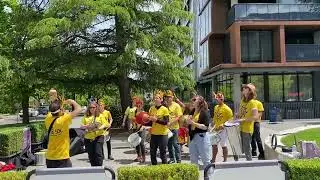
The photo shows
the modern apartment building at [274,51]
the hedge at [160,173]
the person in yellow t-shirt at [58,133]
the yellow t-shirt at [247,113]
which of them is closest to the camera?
the hedge at [160,173]

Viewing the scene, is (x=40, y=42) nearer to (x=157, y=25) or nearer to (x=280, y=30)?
(x=157, y=25)

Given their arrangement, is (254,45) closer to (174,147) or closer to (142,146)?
(142,146)

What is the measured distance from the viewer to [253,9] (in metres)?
33.1

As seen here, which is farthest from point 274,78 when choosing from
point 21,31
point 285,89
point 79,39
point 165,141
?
point 165,141

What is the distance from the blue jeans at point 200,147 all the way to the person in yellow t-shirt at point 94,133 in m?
1.77

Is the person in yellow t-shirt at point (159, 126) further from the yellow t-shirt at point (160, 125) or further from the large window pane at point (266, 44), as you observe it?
the large window pane at point (266, 44)

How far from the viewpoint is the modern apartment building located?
32719mm

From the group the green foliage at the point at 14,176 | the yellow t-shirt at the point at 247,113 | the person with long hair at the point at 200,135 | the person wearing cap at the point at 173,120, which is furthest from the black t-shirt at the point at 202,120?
the green foliage at the point at 14,176

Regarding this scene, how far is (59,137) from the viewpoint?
7.80m

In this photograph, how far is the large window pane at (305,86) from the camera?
34531 mm

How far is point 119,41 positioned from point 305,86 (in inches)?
581

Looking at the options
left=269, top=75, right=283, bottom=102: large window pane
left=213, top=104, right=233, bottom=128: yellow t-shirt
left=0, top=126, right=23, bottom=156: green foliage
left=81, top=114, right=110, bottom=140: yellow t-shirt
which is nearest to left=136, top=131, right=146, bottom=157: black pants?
left=81, top=114, right=110, bottom=140: yellow t-shirt

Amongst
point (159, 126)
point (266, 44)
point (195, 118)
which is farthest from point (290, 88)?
point (195, 118)

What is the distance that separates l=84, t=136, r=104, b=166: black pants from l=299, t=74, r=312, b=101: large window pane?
26.2 meters
